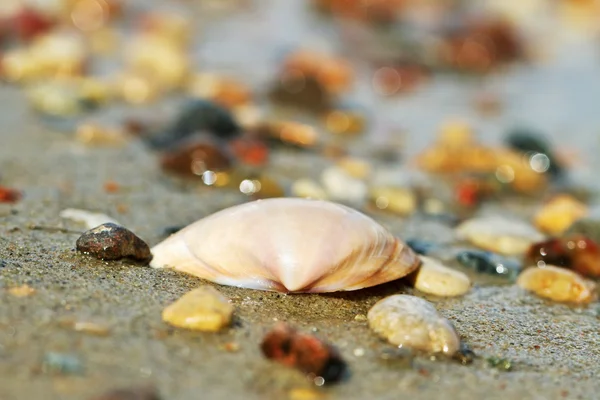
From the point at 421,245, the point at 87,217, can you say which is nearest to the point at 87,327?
the point at 87,217

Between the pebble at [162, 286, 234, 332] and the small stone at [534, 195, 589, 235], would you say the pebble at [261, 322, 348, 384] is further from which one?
the small stone at [534, 195, 589, 235]

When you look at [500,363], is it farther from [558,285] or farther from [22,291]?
[22,291]

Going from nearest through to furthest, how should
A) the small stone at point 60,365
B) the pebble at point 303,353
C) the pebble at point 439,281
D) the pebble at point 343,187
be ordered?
1. the small stone at point 60,365
2. the pebble at point 303,353
3. the pebble at point 439,281
4. the pebble at point 343,187

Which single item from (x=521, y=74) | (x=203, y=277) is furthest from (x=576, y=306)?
(x=521, y=74)

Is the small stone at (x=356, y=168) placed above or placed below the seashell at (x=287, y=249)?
below

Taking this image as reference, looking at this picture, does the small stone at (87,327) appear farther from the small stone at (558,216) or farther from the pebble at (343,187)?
the small stone at (558,216)

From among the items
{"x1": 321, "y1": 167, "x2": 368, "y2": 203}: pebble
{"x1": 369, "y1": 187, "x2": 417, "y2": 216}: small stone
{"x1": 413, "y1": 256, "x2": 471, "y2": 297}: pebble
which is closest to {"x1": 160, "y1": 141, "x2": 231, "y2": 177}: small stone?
{"x1": 321, "y1": 167, "x2": 368, "y2": 203}: pebble

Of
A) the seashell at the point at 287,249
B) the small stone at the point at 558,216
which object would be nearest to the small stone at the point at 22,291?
the seashell at the point at 287,249
